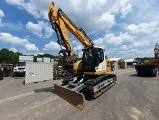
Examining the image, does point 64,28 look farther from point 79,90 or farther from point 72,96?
point 72,96

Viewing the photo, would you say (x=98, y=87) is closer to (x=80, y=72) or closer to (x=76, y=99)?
(x=76, y=99)

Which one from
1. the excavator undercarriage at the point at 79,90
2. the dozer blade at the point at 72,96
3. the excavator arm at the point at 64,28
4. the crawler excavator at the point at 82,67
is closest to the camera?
the dozer blade at the point at 72,96

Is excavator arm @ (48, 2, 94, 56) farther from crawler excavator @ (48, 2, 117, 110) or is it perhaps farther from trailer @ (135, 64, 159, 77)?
trailer @ (135, 64, 159, 77)

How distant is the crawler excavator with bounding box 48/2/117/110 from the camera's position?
8539mm

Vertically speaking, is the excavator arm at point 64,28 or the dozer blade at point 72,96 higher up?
the excavator arm at point 64,28

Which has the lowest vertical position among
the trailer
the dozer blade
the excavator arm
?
the dozer blade

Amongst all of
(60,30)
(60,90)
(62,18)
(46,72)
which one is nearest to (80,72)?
(60,90)

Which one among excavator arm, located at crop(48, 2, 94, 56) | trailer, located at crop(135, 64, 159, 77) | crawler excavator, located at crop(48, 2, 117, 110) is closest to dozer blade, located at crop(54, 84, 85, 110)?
crawler excavator, located at crop(48, 2, 117, 110)

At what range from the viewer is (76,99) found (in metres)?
7.61

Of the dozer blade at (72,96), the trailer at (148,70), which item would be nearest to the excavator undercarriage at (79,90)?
the dozer blade at (72,96)

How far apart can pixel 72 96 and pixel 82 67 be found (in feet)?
10.9

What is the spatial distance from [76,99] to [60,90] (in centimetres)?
227

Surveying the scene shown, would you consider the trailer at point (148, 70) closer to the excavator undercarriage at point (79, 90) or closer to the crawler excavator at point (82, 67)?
the crawler excavator at point (82, 67)

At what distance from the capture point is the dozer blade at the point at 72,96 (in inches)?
283
